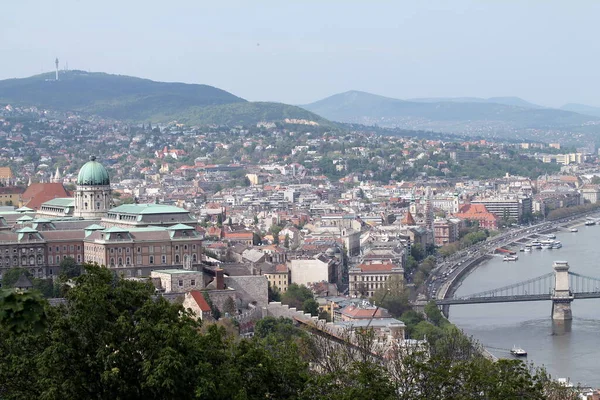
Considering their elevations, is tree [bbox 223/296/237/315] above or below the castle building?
below

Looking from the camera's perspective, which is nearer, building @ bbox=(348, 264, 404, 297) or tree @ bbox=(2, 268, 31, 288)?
tree @ bbox=(2, 268, 31, 288)

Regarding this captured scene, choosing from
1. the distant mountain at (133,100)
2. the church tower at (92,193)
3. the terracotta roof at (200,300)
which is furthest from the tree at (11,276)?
the distant mountain at (133,100)

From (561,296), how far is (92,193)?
34.7 feet

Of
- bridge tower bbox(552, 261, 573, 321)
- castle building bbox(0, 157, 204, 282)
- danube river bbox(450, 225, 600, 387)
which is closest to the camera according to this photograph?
danube river bbox(450, 225, 600, 387)

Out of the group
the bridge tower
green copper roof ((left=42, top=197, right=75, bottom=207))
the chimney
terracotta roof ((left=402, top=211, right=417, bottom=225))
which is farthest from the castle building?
terracotta roof ((left=402, top=211, right=417, bottom=225))

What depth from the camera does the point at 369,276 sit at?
115ft

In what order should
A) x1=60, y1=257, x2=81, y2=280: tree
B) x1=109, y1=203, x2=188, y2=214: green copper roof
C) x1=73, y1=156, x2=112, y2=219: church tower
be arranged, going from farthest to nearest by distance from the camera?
x1=73, y1=156, x2=112, y2=219: church tower < x1=109, y1=203, x2=188, y2=214: green copper roof < x1=60, y1=257, x2=81, y2=280: tree

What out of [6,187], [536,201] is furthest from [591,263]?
[536,201]

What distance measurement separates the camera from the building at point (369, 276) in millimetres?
34531

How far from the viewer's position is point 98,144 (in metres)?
93.8

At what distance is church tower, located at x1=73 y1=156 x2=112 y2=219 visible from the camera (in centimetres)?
3319

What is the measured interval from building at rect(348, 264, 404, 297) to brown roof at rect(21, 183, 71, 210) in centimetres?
856

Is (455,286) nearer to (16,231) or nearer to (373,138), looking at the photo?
(16,231)

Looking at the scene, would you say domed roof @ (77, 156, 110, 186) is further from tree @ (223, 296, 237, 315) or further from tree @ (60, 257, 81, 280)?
tree @ (223, 296, 237, 315)
